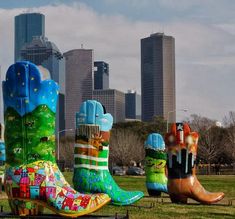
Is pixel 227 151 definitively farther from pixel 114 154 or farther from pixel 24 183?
pixel 24 183

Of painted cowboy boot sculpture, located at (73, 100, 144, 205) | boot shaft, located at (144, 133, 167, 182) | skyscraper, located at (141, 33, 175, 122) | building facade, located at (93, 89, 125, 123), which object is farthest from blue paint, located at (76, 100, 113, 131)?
skyscraper, located at (141, 33, 175, 122)

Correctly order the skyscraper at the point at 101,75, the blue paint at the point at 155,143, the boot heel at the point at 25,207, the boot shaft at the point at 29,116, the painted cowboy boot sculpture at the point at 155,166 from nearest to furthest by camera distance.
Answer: the boot heel at the point at 25,207 < the boot shaft at the point at 29,116 < the painted cowboy boot sculpture at the point at 155,166 < the blue paint at the point at 155,143 < the skyscraper at the point at 101,75

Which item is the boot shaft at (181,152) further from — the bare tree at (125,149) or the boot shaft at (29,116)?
the bare tree at (125,149)

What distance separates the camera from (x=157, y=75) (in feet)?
487

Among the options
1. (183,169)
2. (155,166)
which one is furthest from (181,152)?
(155,166)

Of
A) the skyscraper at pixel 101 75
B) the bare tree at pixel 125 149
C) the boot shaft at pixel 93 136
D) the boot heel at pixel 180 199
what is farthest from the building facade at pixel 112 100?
the boot shaft at pixel 93 136

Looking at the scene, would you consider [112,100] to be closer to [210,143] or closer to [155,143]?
[210,143]

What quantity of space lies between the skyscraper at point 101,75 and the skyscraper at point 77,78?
288 centimetres

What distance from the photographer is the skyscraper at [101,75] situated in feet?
453

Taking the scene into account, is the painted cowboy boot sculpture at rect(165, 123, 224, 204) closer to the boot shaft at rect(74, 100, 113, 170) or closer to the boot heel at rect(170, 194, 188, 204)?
the boot heel at rect(170, 194, 188, 204)

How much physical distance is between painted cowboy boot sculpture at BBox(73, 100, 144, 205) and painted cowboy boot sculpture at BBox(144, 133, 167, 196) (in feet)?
20.9

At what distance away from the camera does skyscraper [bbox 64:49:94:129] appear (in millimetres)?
110044

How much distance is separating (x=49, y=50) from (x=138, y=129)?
1673 inches

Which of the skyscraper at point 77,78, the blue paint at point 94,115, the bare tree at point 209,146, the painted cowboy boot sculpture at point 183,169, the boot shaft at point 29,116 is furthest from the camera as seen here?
the skyscraper at point 77,78
